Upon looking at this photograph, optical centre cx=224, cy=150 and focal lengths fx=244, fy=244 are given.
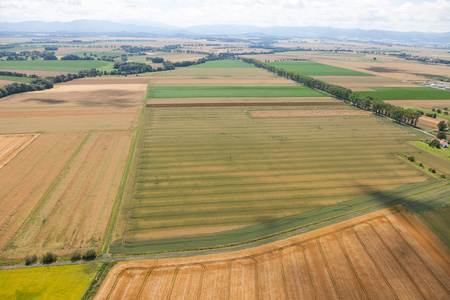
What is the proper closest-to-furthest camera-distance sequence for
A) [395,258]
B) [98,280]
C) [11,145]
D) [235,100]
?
[98,280], [395,258], [11,145], [235,100]

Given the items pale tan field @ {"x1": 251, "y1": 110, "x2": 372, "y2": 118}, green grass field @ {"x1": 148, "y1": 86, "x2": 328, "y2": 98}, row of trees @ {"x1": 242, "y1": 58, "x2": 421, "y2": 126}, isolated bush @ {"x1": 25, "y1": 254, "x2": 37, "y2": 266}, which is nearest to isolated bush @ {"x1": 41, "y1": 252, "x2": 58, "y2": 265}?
isolated bush @ {"x1": 25, "y1": 254, "x2": 37, "y2": 266}

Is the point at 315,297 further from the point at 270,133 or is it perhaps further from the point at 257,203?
the point at 270,133

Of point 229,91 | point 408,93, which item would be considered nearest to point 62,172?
point 229,91

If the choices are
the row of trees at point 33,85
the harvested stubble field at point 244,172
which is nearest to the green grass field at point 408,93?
the harvested stubble field at point 244,172

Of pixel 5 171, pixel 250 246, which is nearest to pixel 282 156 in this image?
pixel 250 246

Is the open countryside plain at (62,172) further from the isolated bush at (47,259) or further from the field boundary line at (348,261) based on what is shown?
the field boundary line at (348,261)

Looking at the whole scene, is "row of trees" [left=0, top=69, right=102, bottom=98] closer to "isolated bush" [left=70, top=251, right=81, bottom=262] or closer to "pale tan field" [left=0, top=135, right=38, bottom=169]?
"pale tan field" [left=0, top=135, right=38, bottom=169]

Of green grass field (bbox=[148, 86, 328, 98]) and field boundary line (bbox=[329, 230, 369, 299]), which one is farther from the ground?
green grass field (bbox=[148, 86, 328, 98])

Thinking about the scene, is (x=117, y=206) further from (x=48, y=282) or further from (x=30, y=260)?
(x=48, y=282)
